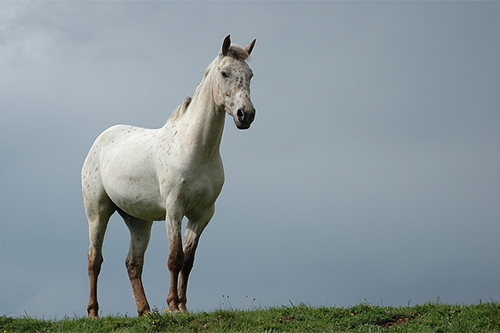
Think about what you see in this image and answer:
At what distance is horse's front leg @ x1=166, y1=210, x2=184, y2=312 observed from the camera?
420 inches

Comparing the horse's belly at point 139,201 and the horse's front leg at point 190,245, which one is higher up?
the horse's belly at point 139,201

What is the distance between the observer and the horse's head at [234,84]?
9.96 metres

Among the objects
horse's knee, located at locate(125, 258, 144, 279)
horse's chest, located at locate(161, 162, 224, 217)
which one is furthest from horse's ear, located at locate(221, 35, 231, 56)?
horse's knee, located at locate(125, 258, 144, 279)

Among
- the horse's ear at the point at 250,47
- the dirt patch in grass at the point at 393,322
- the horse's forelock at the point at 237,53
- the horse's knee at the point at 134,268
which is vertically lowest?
the dirt patch in grass at the point at 393,322

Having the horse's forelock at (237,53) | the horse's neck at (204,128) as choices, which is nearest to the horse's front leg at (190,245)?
the horse's neck at (204,128)

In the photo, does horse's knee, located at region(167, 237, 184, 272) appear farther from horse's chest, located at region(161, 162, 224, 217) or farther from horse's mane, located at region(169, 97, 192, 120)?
horse's mane, located at region(169, 97, 192, 120)

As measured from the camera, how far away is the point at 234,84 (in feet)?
33.8

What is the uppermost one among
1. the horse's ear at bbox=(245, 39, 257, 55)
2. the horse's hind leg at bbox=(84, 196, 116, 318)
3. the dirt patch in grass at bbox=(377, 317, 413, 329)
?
the horse's ear at bbox=(245, 39, 257, 55)

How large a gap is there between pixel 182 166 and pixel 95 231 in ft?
9.45

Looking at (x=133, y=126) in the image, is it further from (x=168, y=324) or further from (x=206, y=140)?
(x=168, y=324)

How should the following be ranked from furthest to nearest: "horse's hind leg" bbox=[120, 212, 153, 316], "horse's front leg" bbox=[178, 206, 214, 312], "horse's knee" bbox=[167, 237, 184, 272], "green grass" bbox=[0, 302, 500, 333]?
"horse's hind leg" bbox=[120, 212, 153, 316] < "horse's front leg" bbox=[178, 206, 214, 312] < "horse's knee" bbox=[167, 237, 184, 272] < "green grass" bbox=[0, 302, 500, 333]

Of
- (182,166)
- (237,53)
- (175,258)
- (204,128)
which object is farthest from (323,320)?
(237,53)

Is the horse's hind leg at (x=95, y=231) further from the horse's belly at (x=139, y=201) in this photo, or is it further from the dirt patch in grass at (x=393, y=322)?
the dirt patch in grass at (x=393, y=322)

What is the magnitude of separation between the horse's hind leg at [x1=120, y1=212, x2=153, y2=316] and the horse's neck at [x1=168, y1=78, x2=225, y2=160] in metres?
2.37
